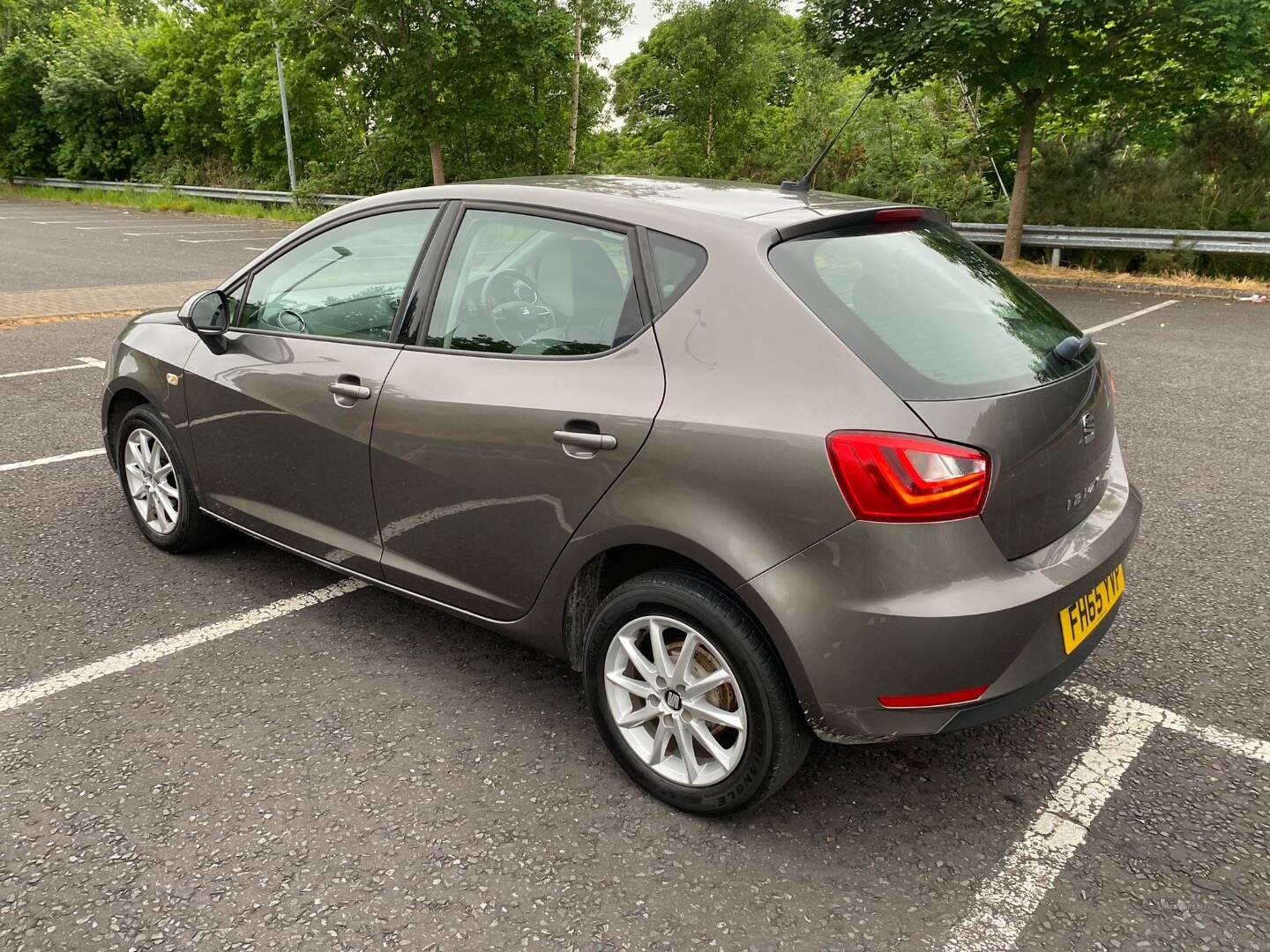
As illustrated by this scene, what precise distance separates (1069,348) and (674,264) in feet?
3.71

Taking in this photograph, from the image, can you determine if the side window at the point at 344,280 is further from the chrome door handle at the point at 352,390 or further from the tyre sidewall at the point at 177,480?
the tyre sidewall at the point at 177,480

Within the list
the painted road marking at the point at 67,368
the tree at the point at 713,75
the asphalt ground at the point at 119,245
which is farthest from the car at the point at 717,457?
the tree at the point at 713,75

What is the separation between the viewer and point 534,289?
288 cm

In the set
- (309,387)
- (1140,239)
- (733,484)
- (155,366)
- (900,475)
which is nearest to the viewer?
(900,475)

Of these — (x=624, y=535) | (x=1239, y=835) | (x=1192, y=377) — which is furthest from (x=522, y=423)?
(x=1192, y=377)

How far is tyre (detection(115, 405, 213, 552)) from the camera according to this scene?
3984 mm

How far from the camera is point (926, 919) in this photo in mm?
2225

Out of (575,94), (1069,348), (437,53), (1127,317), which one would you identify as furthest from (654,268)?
(575,94)

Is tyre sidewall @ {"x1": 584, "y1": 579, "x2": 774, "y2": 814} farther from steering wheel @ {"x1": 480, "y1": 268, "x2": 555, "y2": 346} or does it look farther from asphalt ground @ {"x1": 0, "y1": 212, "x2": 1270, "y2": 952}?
steering wheel @ {"x1": 480, "y1": 268, "x2": 555, "y2": 346}

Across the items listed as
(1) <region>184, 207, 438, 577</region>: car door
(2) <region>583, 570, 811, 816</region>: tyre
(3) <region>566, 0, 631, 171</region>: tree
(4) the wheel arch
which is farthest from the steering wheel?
(3) <region>566, 0, 631, 171</region>: tree

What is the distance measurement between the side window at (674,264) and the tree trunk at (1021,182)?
13.8 m

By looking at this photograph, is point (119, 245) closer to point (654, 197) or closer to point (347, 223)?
point (347, 223)

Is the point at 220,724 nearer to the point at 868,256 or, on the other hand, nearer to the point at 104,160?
the point at 868,256

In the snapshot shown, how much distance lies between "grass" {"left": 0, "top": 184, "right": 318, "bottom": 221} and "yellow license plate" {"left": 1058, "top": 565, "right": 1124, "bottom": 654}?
2319cm
